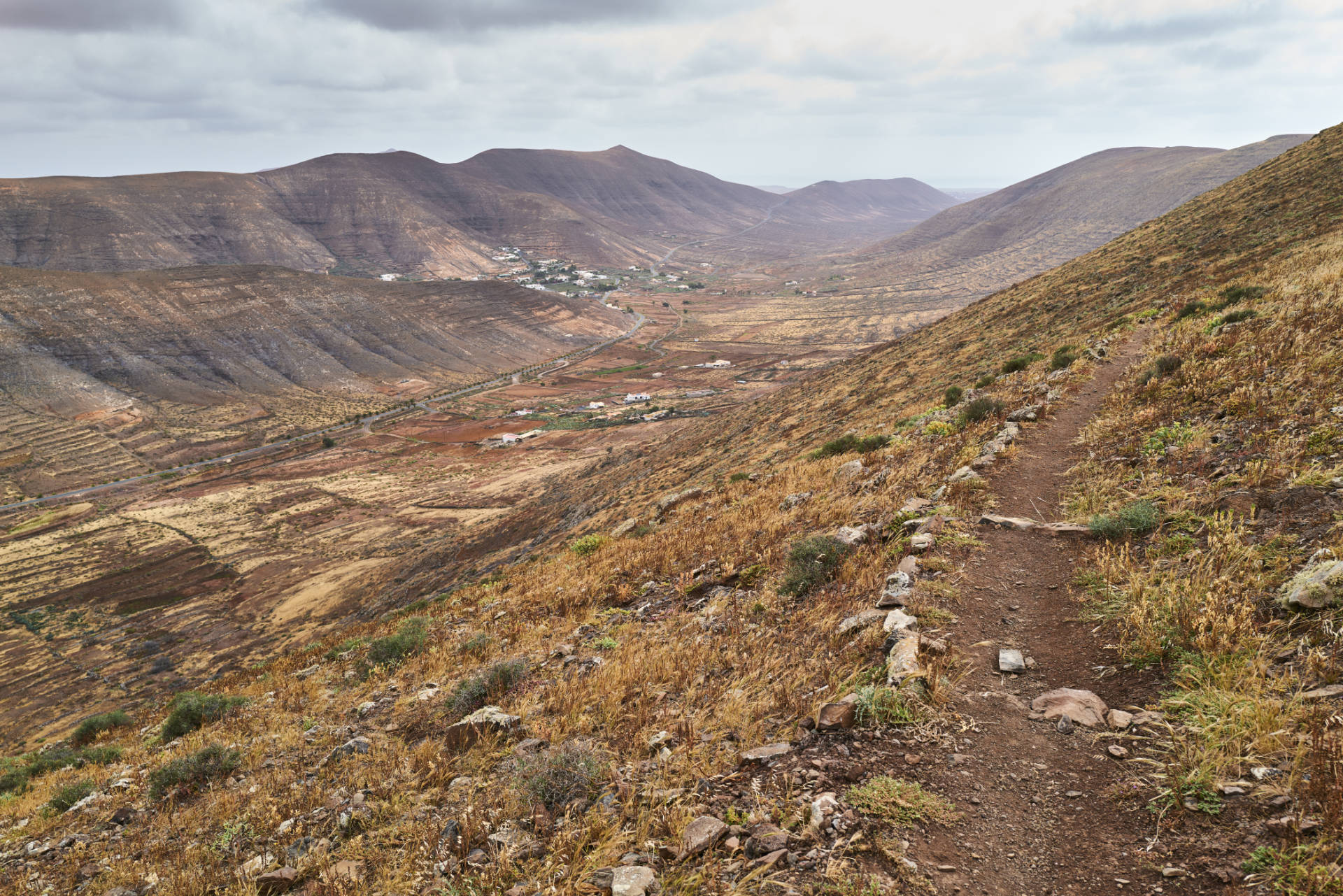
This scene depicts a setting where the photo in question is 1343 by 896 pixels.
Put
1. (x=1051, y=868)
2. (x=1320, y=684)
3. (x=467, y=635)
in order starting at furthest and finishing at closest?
1. (x=467, y=635)
2. (x=1320, y=684)
3. (x=1051, y=868)

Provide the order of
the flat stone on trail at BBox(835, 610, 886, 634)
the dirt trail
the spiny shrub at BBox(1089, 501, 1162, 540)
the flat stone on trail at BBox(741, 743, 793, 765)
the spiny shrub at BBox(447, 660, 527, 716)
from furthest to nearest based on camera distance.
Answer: the spiny shrub at BBox(447, 660, 527, 716)
the spiny shrub at BBox(1089, 501, 1162, 540)
the flat stone on trail at BBox(835, 610, 886, 634)
the flat stone on trail at BBox(741, 743, 793, 765)
the dirt trail

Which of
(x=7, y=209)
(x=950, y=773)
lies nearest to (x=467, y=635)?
(x=950, y=773)

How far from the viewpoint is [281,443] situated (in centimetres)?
8425

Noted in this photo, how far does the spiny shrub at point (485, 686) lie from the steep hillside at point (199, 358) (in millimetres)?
92543

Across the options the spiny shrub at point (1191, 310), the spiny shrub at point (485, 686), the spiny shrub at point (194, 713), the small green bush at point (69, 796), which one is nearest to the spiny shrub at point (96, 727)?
the spiny shrub at point (194, 713)

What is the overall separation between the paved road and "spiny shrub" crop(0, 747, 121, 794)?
7572 cm

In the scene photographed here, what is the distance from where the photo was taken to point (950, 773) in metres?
4.09

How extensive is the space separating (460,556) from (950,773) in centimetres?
3214

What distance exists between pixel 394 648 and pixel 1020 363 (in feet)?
67.6

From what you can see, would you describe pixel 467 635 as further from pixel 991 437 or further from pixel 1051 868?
pixel 991 437

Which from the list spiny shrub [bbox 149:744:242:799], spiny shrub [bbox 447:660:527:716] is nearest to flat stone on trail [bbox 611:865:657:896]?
spiny shrub [bbox 447:660:527:716]

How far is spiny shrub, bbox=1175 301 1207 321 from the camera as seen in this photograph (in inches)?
635

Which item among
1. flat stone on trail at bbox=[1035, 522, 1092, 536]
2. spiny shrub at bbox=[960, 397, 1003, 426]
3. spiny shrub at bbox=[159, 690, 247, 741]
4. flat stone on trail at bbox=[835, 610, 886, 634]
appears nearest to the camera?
flat stone on trail at bbox=[835, 610, 886, 634]

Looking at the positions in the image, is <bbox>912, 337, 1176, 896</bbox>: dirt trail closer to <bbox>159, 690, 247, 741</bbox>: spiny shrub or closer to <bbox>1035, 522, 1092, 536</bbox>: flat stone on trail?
<bbox>1035, 522, 1092, 536</bbox>: flat stone on trail
